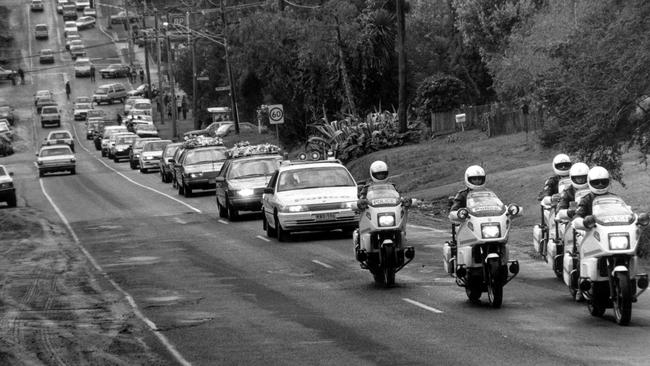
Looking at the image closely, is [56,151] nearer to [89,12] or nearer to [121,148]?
[121,148]

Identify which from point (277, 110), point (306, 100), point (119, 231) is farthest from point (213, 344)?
point (306, 100)

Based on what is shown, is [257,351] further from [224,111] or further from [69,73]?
[69,73]

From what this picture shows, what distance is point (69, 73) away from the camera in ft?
438

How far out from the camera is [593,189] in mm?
15102

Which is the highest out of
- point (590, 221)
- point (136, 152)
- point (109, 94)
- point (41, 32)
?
point (41, 32)

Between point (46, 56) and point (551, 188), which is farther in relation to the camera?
point (46, 56)

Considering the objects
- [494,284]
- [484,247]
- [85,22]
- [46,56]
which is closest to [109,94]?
[46,56]

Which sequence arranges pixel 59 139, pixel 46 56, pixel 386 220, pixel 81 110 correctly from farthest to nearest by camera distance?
1. pixel 46 56
2. pixel 81 110
3. pixel 59 139
4. pixel 386 220

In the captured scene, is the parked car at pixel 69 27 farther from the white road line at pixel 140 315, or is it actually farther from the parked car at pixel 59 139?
the white road line at pixel 140 315

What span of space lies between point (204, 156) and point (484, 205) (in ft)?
103

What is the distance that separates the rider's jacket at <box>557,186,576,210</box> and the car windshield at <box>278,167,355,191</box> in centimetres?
1055

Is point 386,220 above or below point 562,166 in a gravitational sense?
below

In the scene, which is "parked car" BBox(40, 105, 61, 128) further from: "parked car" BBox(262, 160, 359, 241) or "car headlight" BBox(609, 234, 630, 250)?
"car headlight" BBox(609, 234, 630, 250)

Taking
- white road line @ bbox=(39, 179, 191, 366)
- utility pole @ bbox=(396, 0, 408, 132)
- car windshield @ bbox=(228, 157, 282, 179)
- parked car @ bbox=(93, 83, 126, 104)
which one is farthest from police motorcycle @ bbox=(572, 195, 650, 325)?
parked car @ bbox=(93, 83, 126, 104)
